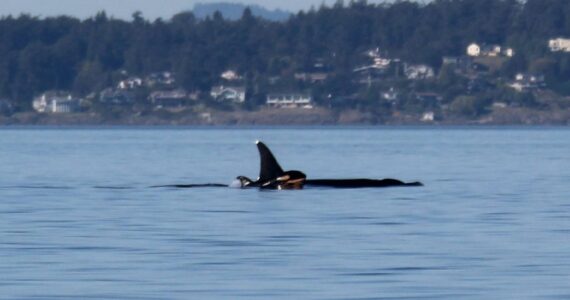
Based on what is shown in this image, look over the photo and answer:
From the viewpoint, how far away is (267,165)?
47.2 metres

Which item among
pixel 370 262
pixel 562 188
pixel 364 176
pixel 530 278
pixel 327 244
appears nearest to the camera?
pixel 530 278

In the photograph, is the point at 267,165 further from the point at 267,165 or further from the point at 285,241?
the point at 285,241

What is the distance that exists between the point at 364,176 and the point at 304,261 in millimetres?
36793

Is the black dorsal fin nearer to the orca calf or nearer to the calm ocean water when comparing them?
the orca calf

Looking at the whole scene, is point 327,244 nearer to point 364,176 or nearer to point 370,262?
point 370,262

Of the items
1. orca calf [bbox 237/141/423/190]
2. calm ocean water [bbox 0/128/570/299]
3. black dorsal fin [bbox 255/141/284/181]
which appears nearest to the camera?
calm ocean water [bbox 0/128/570/299]

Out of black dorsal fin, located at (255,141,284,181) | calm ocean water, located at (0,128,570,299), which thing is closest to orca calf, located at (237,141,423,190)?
black dorsal fin, located at (255,141,284,181)

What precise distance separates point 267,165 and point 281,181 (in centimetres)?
102

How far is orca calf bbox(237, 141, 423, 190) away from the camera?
46750 mm

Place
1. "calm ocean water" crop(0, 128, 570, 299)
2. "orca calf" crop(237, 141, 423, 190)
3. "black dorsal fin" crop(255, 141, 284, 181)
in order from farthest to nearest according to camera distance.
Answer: "orca calf" crop(237, 141, 423, 190) < "black dorsal fin" crop(255, 141, 284, 181) < "calm ocean water" crop(0, 128, 570, 299)

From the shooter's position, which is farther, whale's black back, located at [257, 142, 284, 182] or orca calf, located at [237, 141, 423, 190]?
orca calf, located at [237, 141, 423, 190]

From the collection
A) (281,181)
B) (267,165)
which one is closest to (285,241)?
(267,165)

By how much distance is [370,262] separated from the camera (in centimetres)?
2916

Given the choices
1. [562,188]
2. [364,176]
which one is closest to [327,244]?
[562,188]
